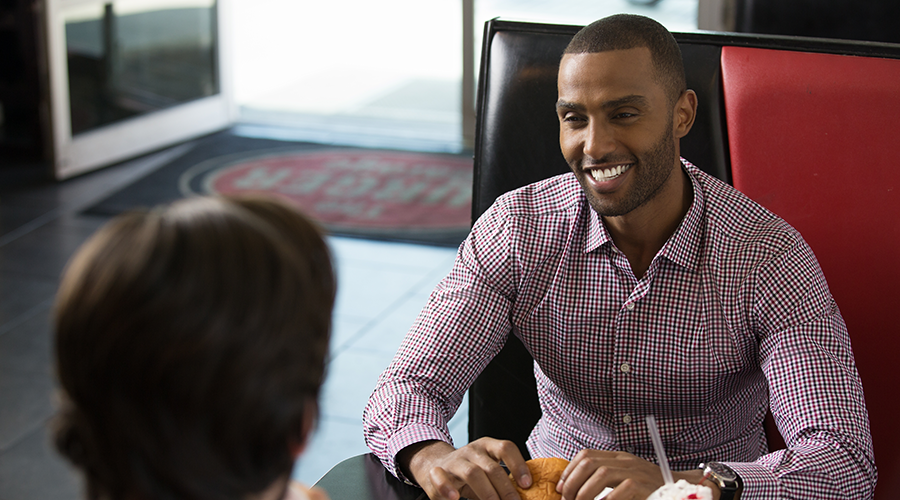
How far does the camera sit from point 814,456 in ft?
3.72

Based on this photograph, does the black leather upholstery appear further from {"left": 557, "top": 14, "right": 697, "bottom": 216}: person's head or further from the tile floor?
the tile floor

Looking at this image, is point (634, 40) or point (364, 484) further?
point (634, 40)

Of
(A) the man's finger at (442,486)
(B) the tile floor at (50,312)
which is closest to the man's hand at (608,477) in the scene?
(A) the man's finger at (442,486)

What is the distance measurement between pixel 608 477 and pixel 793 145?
2.28 ft

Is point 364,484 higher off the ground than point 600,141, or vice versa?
point 600,141

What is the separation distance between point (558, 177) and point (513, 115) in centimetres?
16

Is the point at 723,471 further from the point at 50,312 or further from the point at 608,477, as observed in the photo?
the point at 50,312

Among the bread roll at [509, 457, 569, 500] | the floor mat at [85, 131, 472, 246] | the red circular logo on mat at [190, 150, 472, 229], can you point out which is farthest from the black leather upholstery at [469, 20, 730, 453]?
the red circular logo on mat at [190, 150, 472, 229]

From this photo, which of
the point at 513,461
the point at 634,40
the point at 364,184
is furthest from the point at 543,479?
the point at 364,184

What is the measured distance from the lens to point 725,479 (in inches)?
42.4

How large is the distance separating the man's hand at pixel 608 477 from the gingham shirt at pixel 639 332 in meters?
0.23

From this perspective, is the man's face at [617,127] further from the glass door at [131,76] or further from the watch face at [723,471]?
the glass door at [131,76]

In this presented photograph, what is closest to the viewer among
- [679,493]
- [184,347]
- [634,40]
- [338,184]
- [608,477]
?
[184,347]

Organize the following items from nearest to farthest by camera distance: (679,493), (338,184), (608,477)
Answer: (679,493)
(608,477)
(338,184)
